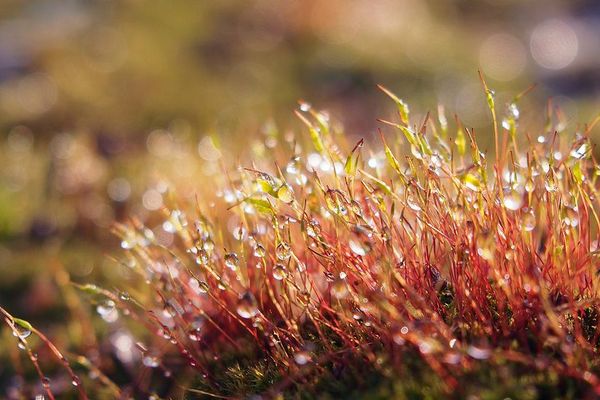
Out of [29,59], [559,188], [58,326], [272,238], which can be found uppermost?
[559,188]

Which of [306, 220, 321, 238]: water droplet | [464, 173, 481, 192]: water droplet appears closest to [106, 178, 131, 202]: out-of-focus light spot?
[306, 220, 321, 238]: water droplet

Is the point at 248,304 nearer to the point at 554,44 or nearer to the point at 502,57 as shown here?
the point at 502,57

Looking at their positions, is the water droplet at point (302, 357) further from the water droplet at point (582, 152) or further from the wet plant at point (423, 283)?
the water droplet at point (582, 152)

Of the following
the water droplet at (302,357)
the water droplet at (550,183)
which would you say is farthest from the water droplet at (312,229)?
the water droplet at (550,183)

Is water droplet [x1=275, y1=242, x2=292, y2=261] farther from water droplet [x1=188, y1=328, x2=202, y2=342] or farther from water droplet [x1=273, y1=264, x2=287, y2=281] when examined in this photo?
water droplet [x1=188, y1=328, x2=202, y2=342]

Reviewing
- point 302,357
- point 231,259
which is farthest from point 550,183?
point 231,259

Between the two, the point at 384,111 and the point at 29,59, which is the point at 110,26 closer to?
the point at 29,59

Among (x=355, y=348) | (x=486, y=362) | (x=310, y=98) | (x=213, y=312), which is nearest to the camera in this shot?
(x=486, y=362)

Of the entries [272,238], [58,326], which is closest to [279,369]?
[272,238]
